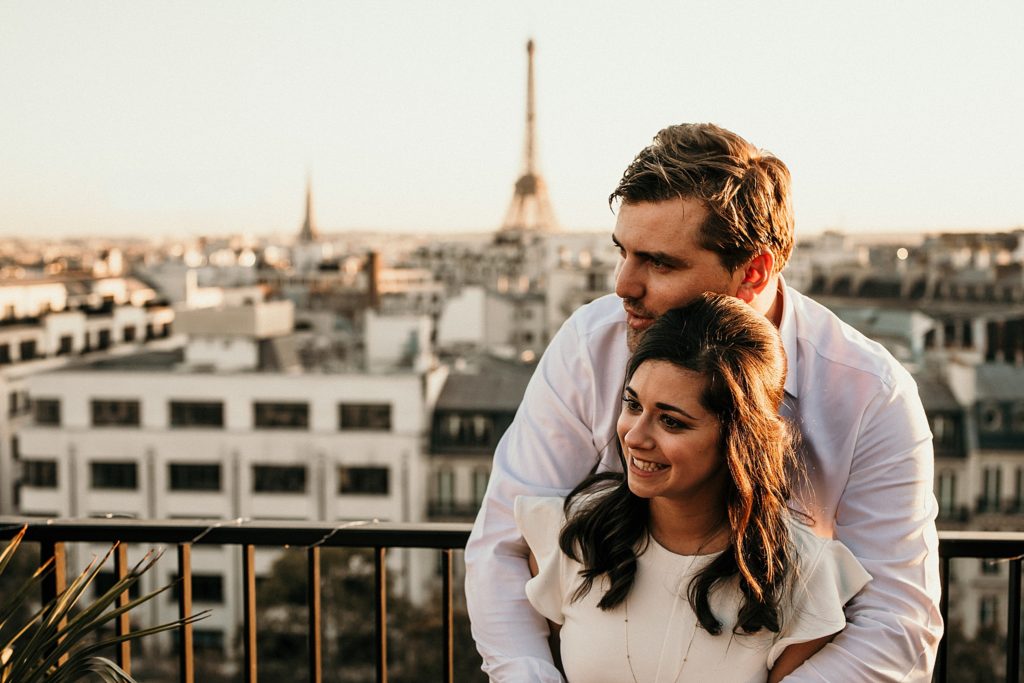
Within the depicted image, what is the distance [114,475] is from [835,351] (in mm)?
32968

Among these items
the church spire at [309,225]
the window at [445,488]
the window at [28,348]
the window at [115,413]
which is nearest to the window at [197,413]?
the window at [115,413]

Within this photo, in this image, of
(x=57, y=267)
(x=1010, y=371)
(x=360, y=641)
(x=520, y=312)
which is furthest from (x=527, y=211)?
(x=360, y=641)

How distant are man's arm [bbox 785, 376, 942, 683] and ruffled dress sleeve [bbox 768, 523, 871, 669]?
0.06 m

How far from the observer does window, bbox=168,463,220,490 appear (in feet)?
106

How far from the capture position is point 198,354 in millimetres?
34062

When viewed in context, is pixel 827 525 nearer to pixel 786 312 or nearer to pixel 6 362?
pixel 786 312

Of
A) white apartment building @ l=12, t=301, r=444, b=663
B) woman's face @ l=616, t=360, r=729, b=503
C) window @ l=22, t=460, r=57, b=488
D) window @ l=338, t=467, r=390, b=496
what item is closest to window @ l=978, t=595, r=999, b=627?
white apartment building @ l=12, t=301, r=444, b=663

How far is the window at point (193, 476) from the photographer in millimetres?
32250

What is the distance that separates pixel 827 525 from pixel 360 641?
26.7 m

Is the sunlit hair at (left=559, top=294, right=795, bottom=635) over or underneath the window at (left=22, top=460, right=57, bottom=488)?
over

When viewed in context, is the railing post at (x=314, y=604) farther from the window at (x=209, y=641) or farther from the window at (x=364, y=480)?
the window at (x=364, y=480)

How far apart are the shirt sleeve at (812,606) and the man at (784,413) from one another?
0.19ft

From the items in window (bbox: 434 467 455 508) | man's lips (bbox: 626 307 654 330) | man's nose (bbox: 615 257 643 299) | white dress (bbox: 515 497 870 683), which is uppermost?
man's nose (bbox: 615 257 643 299)

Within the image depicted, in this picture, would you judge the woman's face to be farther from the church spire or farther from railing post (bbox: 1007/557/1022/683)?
the church spire
